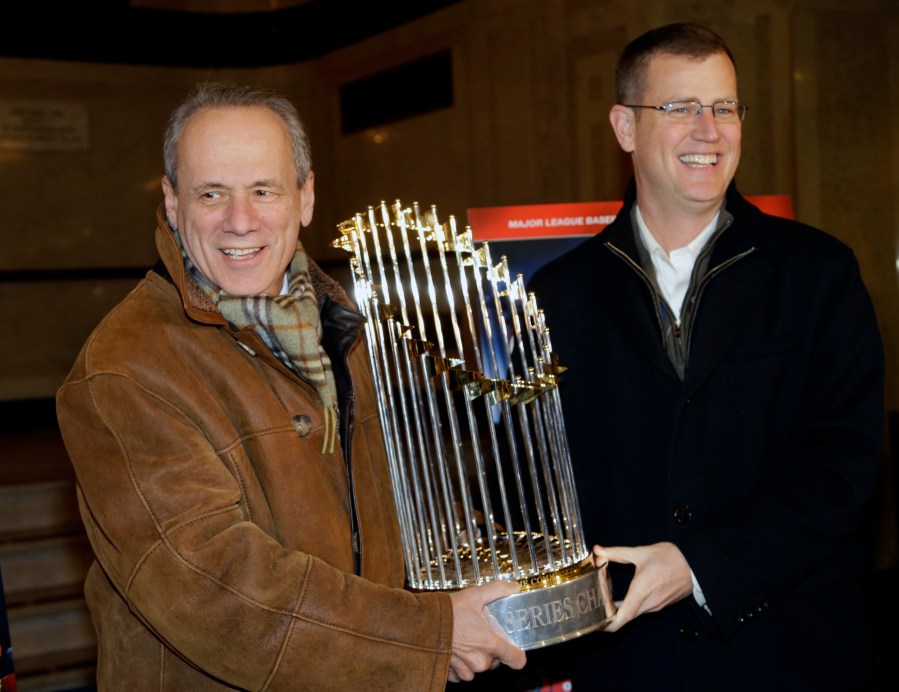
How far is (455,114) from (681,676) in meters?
5.44

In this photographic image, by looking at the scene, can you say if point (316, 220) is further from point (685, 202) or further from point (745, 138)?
point (685, 202)

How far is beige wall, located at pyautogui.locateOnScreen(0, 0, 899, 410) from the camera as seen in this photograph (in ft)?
16.1

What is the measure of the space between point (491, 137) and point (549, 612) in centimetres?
530

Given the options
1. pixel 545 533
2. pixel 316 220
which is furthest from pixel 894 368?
pixel 316 220

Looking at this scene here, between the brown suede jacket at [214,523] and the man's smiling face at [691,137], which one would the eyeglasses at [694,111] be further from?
the brown suede jacket at [214,523]

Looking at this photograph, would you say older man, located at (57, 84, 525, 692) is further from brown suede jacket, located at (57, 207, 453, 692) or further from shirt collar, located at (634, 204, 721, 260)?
shirt collar, located at (634, 204, 721, 260)

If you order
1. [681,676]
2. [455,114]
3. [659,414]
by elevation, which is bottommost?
[681,676]

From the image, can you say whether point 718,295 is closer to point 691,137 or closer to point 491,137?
point 691,137

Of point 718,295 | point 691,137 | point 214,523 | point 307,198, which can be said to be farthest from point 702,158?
point 214,523

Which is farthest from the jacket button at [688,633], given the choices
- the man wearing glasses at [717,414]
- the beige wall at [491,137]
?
the beige wall at [491,137]

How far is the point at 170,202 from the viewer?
1.76 m

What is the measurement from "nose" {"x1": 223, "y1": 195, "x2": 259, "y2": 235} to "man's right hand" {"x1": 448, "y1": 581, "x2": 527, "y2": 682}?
25.2 inches

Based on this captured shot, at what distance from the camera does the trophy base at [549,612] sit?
5.40 ft

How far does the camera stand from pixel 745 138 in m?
4.91
